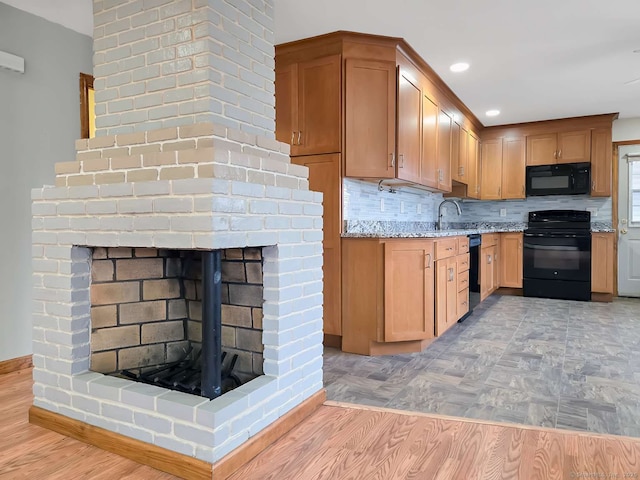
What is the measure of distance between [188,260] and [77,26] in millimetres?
1945

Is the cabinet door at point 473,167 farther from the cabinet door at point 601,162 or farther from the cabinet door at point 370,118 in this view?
the cabinet door at point 370,118

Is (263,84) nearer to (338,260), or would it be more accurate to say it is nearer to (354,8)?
(354,8)

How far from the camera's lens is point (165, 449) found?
1642mm

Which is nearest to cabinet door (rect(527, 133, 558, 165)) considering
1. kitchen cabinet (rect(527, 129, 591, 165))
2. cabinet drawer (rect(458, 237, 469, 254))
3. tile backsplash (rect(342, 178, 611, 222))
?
kitchen cabinet (rect(527, 129, 591, 165))

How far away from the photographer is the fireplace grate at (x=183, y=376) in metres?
1.94

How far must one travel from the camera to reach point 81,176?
189 centimetres

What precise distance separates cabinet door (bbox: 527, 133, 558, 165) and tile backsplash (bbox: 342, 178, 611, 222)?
0.52m

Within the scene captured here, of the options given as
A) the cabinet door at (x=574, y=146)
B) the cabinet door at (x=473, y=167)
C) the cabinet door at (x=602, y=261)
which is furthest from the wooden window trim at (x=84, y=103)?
the cabinet door at (x=602, y=261)

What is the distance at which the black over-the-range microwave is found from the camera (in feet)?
18.7

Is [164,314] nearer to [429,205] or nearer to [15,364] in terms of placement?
[15,364]

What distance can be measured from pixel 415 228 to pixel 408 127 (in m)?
1.48

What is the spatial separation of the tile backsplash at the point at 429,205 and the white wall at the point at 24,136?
202cm

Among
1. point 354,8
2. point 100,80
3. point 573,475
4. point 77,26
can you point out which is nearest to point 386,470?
point 573,475

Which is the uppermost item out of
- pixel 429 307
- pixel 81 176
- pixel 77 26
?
pixel 77 26
